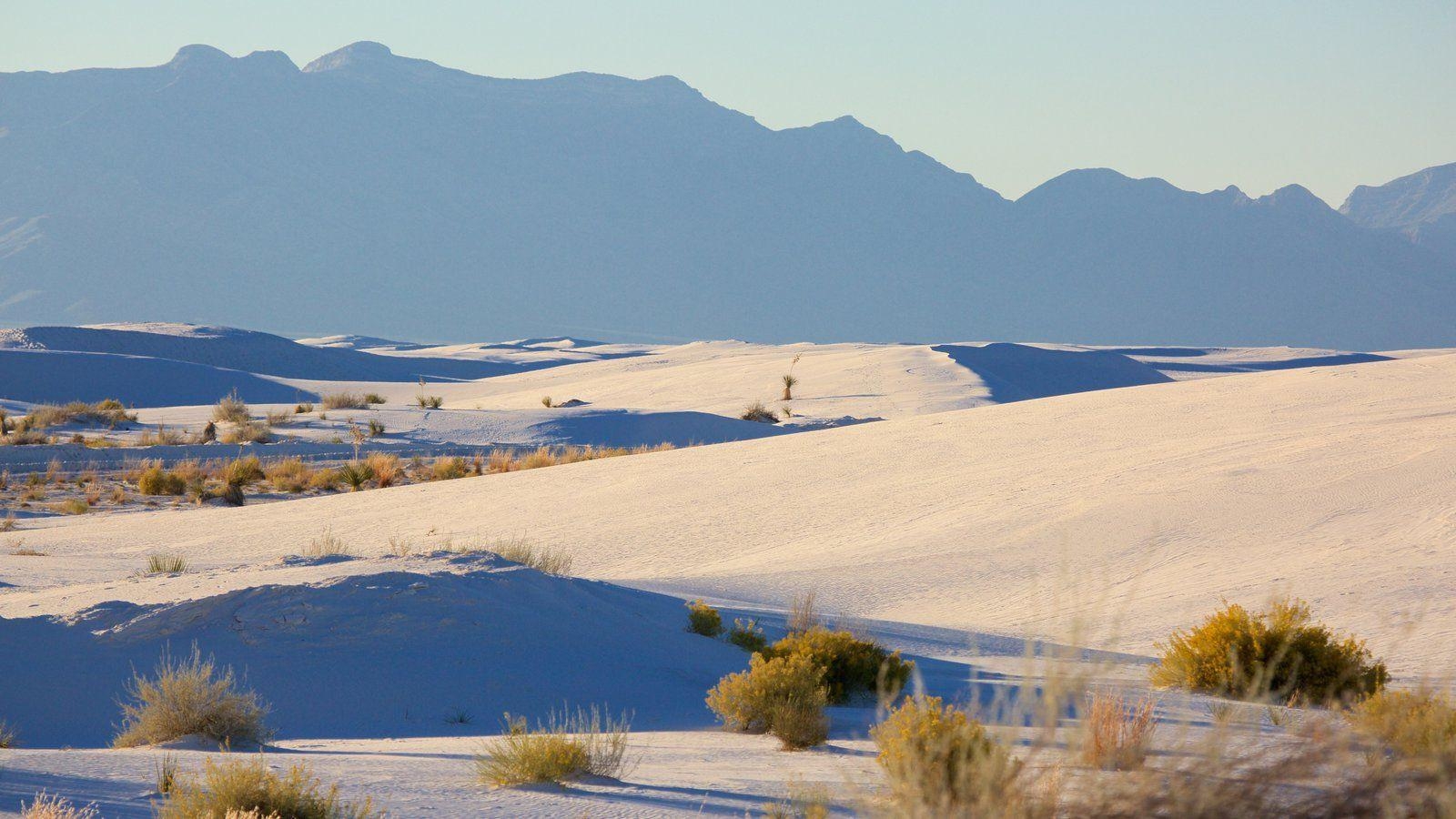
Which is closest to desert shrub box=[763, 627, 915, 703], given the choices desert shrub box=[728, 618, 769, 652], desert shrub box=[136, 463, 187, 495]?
desert shrub box=[728, 618, 769, 652]

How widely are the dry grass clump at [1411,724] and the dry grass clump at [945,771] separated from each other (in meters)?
1.06

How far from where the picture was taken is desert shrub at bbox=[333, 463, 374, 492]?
22.5 metres

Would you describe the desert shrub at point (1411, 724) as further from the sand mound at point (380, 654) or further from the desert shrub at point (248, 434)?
the desert shrub at point (248, 434)

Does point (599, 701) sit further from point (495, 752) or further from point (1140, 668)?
point (1140, 668)

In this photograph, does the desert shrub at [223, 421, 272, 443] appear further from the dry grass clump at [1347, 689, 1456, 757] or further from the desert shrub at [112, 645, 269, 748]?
the dry grass clump at [1347, 689, 1456, 757]

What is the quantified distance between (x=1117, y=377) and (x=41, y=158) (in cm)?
13291

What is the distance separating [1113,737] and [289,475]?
20999 millimetres

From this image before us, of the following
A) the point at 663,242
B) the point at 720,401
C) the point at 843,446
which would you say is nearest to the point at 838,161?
the point at 663,242

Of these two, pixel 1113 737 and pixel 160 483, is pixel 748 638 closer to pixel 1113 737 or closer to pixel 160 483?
pixel 1113 737

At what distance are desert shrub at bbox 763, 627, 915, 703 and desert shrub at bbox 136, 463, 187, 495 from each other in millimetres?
17210

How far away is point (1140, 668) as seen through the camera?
8320mm

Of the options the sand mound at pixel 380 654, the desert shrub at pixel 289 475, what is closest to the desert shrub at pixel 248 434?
the desert shrub at pixel 289 475

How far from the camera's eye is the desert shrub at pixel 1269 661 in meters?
7.08

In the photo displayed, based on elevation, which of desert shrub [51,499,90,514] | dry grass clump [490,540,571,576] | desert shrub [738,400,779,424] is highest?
desert shrub [738,400,779,424]
